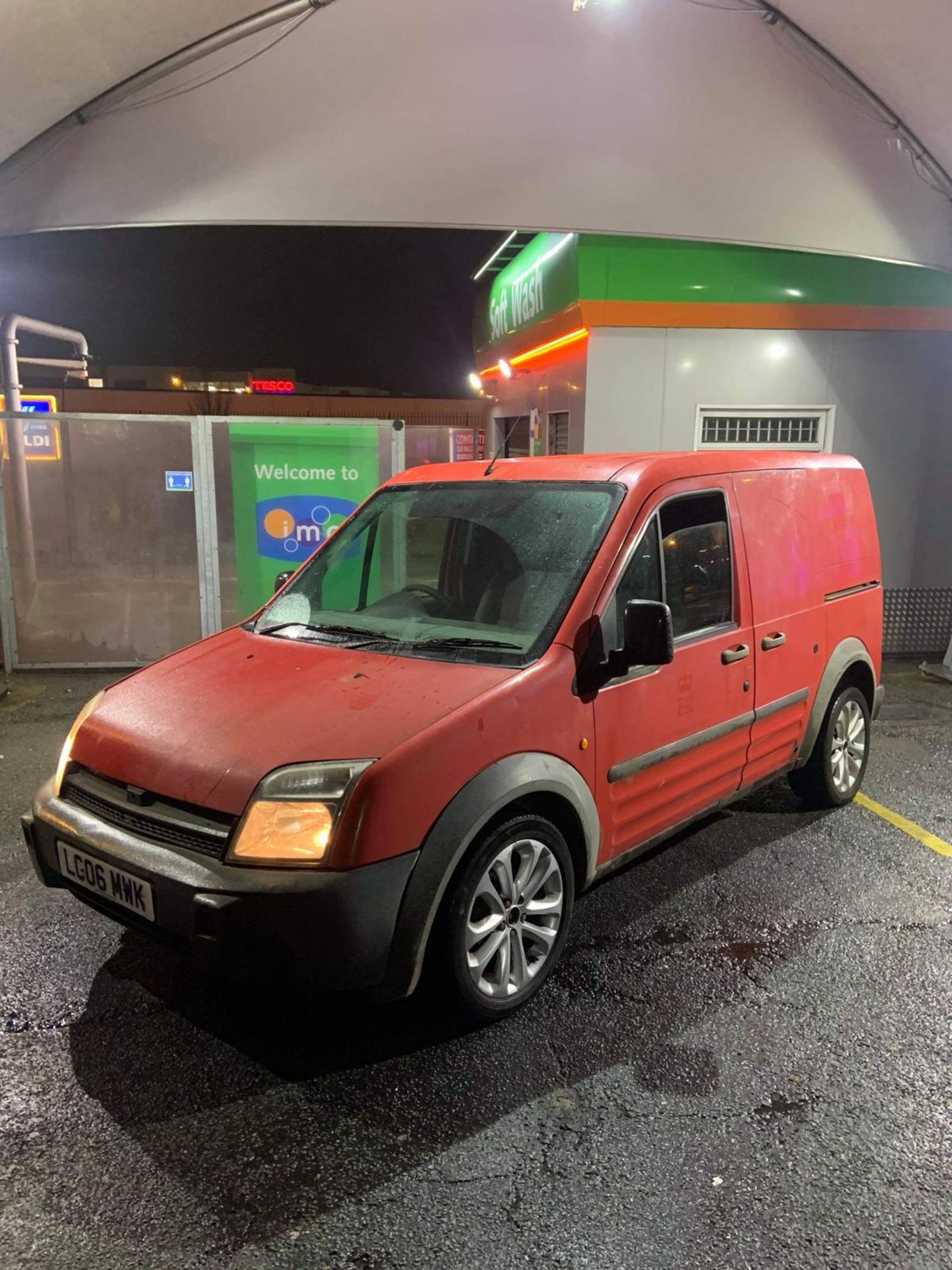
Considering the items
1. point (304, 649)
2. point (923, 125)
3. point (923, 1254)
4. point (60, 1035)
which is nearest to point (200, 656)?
point (304, 649)

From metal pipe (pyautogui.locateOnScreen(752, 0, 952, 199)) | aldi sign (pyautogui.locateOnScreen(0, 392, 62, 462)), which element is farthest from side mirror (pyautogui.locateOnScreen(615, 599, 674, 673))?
aldi sign (pyautogui.locateOnScreen(0, 392, 62, 462))

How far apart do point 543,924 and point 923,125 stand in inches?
302

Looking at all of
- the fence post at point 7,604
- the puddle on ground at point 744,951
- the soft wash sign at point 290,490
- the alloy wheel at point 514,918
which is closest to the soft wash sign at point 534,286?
the soft wash sign at point 290,490

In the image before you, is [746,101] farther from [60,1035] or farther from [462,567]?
[60,1035]

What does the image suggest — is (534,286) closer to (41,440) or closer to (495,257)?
(495,257)

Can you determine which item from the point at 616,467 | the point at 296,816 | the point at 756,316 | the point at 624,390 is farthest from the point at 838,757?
the point at 756,316

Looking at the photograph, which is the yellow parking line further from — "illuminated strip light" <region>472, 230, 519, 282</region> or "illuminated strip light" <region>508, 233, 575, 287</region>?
"illuminated strip light" <region>472, 230, 519, 282</region>

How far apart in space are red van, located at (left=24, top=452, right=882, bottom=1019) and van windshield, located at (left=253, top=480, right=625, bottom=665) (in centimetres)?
1

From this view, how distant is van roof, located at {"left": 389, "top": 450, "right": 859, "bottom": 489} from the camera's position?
3.60m

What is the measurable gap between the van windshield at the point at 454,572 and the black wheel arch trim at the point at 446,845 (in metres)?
0.44

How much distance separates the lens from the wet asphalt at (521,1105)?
2172 millimetres

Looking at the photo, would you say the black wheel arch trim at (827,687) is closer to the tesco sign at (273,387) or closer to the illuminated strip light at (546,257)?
the illuminated strip light at (546,257)

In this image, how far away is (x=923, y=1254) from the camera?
2123mm

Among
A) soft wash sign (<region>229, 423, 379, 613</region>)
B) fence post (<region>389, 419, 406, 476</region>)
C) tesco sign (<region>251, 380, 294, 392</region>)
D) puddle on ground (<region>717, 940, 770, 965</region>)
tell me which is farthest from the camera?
tesco sign (<region>251, 380, 294, 392</region>)
